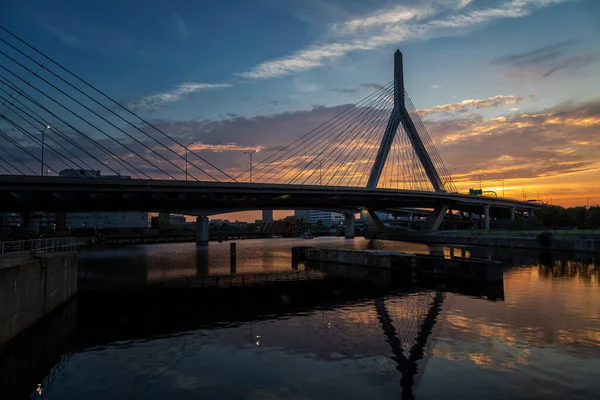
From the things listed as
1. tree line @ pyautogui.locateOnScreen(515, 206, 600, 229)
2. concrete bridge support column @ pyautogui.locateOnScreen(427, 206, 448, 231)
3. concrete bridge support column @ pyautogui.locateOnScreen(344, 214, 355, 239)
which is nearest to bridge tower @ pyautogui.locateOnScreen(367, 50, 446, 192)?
concrete bridge support column @ pyautogui.locateOnScreen(427, 206, 448, 231)

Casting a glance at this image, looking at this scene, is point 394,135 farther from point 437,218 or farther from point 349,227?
point 349,227

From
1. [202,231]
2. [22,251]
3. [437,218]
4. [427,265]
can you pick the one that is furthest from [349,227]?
[22,251]

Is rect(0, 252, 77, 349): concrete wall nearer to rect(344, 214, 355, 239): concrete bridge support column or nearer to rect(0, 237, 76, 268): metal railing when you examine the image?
rect(0, 237, 76, 268): metal railing

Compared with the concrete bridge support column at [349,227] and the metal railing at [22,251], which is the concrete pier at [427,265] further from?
the concrete bridge support column at [349,227]

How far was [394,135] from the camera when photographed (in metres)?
92.1

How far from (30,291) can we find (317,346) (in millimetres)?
13680

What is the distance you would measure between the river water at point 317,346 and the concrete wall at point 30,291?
0.83 m

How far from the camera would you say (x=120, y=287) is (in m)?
35.2

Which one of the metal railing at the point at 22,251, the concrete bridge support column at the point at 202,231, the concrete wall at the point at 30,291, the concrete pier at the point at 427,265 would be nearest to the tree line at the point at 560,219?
the concrete pier at the point at 427,265

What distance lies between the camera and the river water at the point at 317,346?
43.0 ft

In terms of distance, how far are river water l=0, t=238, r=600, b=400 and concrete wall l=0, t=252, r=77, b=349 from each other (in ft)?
2.74

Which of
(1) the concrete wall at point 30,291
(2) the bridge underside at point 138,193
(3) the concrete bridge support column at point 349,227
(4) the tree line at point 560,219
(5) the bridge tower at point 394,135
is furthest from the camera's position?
(3) the concrete bridge support column at point 349,227

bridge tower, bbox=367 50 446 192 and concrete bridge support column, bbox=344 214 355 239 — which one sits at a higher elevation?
bridge tower, bbox=367 50 446 192

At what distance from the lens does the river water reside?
516 inches
